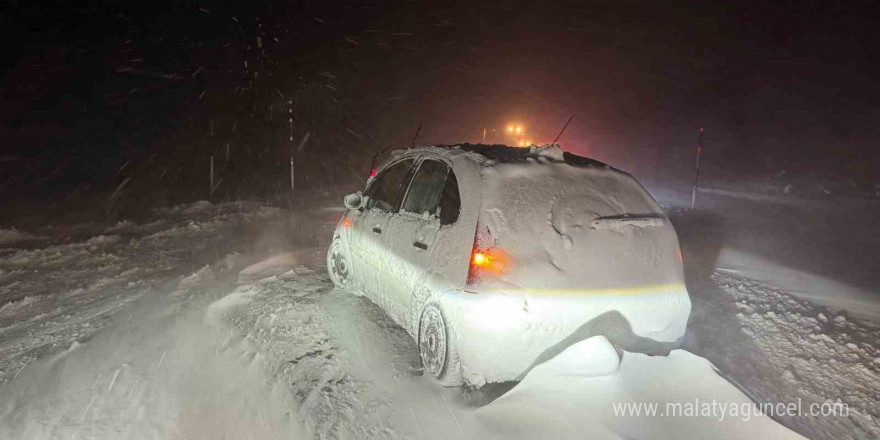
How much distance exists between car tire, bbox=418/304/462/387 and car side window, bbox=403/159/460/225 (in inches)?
28.6

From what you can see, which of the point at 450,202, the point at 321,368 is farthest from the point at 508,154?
the point at 321,368

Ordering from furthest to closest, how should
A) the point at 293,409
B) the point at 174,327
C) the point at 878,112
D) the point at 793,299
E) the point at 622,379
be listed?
the point at 878,112 → the point at 793,299 → the point at 174,327 → the point at 293,409 → the point at 622,379

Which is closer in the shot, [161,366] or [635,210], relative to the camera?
[635,210]

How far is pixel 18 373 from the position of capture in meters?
3.79

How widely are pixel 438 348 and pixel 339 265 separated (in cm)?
249

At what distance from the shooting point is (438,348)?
3.58 metres

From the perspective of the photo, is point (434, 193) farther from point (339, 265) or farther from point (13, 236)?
point (13, 236)

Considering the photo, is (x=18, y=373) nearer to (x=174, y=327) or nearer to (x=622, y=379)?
(x=174, y=327)

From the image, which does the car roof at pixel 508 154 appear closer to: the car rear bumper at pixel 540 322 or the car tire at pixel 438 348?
the car rear bumper at pixel 540 322

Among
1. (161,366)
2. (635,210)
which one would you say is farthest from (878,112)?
(161,366)

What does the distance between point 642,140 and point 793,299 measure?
169ft

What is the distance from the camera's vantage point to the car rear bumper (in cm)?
312

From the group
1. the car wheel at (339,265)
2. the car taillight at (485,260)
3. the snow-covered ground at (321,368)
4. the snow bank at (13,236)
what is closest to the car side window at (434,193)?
the car taillight at (485,260)

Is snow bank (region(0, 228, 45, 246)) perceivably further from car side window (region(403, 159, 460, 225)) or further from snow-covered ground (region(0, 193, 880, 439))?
car side window (region(403, 159, 460, 225))
